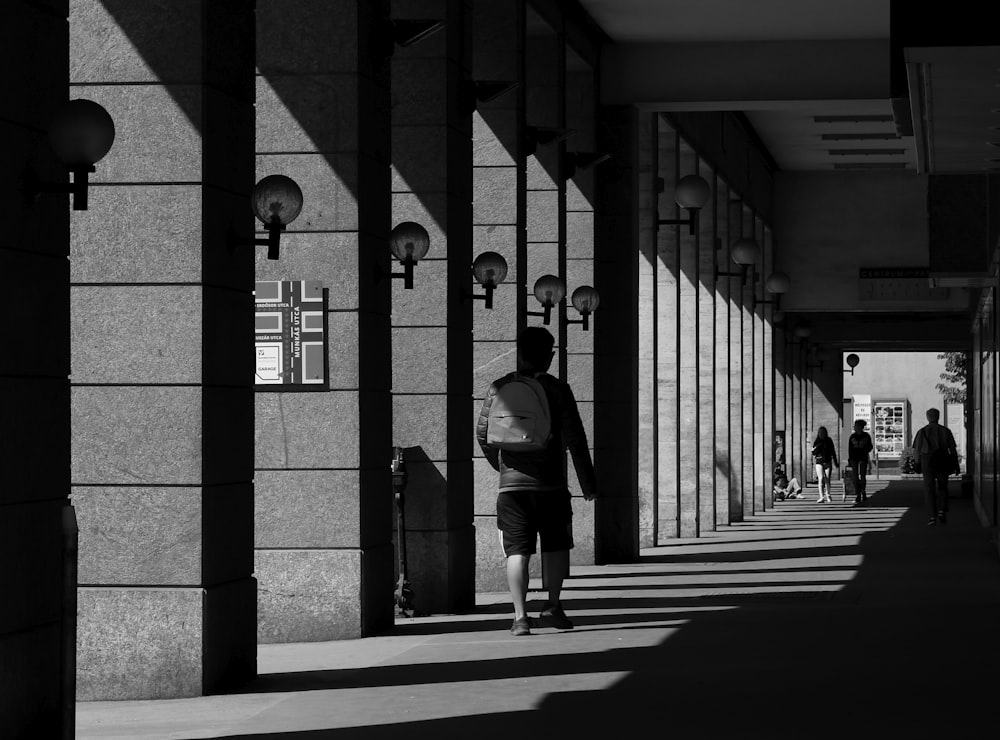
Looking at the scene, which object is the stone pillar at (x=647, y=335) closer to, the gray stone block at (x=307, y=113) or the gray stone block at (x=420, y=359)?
the gray stone block at (x=420, y=359)

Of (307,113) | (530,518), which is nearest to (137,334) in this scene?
(307,113)

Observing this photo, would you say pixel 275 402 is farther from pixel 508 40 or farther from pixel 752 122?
pixel 752 122

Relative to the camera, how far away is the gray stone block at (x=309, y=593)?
1178 cm

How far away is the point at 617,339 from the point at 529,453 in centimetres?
903

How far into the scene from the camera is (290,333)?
12.1 m

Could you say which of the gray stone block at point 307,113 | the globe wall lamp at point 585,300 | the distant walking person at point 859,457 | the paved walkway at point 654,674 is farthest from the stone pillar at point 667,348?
the gray stone block at point 307,113

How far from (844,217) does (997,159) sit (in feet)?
79.4

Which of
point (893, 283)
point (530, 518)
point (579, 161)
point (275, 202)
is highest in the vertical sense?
point (893, 283)

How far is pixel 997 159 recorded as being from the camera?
46.7ft

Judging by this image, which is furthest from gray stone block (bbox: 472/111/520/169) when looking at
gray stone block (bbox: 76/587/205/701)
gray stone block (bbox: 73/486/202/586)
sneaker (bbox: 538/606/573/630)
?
gray stone block (bbox: 76/587/205/701)

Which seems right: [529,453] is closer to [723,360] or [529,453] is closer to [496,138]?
[496,138]

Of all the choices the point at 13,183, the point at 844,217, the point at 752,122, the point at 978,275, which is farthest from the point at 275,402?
the point at 844,217

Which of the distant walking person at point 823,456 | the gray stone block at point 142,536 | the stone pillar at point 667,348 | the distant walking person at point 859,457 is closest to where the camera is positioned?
the gray stone block at point 142,536

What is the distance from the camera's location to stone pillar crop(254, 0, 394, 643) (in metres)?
11.8
